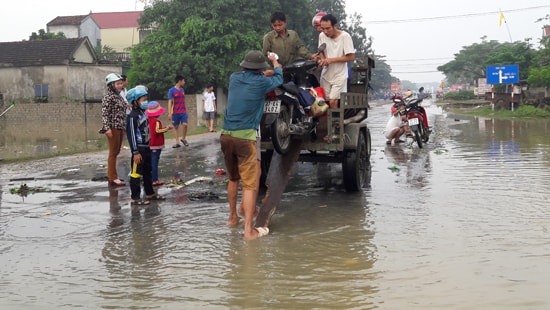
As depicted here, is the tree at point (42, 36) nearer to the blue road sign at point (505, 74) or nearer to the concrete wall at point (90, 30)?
the concrete wall at point (90, 30)

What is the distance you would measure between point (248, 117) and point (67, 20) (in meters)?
70.3

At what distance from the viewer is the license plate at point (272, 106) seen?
6.80 metres

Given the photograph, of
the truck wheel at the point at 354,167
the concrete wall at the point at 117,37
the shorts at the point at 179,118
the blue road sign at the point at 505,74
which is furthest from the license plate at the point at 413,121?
the concrete wall at the point at 117,37

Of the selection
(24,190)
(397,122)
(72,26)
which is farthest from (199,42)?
(72,26)

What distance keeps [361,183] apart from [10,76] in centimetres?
4037

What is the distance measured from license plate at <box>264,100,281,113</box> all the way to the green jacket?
1.65 metres

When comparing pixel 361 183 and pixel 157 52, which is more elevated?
pixel 157 52

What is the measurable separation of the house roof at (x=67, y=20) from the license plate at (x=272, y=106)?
67.9 meters

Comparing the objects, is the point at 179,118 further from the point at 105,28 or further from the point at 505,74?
the point at 105,28

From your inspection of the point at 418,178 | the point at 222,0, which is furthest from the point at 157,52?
the point at 418,178

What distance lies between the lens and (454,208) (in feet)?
23.5

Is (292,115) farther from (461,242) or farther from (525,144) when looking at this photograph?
(525,144)

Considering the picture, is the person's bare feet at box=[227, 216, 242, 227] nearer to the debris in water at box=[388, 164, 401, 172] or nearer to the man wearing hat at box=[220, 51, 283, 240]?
the man wearing hat at box=[220, 51, 283, 240]

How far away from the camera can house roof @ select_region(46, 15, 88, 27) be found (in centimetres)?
6906
